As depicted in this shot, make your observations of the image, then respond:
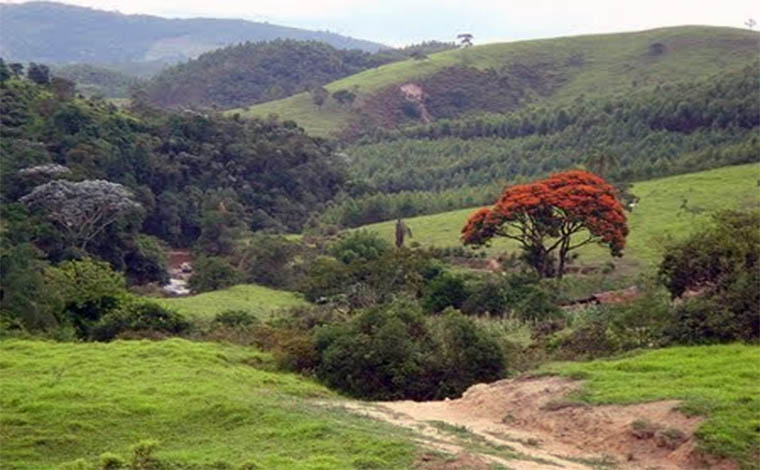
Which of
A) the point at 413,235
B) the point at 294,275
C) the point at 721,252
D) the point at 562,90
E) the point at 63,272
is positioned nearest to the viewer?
the point at 721,252

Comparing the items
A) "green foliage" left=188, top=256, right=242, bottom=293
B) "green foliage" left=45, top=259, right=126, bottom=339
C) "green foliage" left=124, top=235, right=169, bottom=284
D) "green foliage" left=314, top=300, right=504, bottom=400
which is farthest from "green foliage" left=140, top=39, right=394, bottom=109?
"green foliage" left=314, top=300, right=504, bottom=400

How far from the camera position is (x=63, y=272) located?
28.2 metres

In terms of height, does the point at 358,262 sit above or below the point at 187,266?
above

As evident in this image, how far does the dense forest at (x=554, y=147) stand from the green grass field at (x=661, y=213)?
2.65 meters

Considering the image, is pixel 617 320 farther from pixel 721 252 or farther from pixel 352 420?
pixel 352 420

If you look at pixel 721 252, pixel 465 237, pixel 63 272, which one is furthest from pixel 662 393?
pixel 63 272

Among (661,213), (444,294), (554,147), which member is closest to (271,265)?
(444,294)

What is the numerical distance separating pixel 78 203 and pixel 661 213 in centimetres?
2270

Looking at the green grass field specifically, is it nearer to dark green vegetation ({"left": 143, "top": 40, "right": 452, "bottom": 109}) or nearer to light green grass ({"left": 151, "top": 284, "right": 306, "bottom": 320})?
light green grass ({"left": 151, "top": 284, "right": 306, "bottom": 320})

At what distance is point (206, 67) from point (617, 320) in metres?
109

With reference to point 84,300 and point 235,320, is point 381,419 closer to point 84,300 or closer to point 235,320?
point 235,320

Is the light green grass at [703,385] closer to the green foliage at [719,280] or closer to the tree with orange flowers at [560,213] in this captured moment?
the green foliage at [719,280]

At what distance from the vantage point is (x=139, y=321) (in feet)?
77.5

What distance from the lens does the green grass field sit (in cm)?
3700
